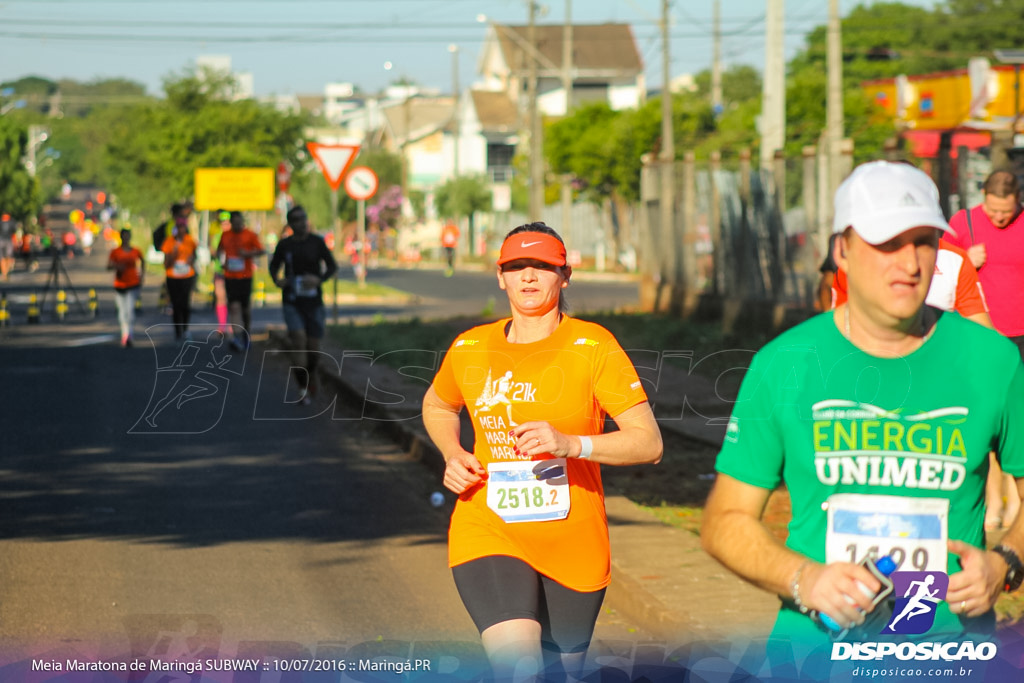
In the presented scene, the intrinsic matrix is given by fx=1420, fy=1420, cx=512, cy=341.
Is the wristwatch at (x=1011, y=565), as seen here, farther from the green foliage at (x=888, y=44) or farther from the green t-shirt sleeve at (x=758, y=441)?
the green foliage at (x=888, y=44)

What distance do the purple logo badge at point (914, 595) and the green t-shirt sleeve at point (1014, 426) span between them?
1.12ft

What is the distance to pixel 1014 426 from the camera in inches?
124

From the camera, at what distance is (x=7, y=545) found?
8656 mm

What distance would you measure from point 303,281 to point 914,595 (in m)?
12.3

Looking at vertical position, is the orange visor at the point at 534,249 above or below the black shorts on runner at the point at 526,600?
above

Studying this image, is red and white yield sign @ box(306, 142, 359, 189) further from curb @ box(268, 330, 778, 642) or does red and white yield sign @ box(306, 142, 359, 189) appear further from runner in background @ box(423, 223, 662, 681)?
runner in background @ box(423, 223, 662, 681)

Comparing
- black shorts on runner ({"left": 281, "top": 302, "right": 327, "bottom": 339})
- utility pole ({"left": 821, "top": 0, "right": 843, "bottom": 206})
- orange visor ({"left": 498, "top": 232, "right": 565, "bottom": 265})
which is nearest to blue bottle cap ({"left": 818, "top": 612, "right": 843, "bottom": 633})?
orange visor ({"left": 498, "top": 232, "right": 565, "bottom": 265})

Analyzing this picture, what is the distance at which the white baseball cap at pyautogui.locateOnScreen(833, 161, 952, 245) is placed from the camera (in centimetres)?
300

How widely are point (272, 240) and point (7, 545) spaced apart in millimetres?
76307

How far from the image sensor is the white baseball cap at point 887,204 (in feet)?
9.84

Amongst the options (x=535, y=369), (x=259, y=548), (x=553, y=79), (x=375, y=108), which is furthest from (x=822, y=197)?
(x=375, y=108)

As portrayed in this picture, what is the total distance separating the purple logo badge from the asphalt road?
3651 millimetres

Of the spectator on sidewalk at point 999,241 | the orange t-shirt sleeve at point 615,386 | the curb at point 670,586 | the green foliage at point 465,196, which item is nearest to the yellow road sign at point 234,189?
the green foliage at point 465,196

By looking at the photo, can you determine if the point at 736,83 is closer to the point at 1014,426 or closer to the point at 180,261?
the point at 180,261
